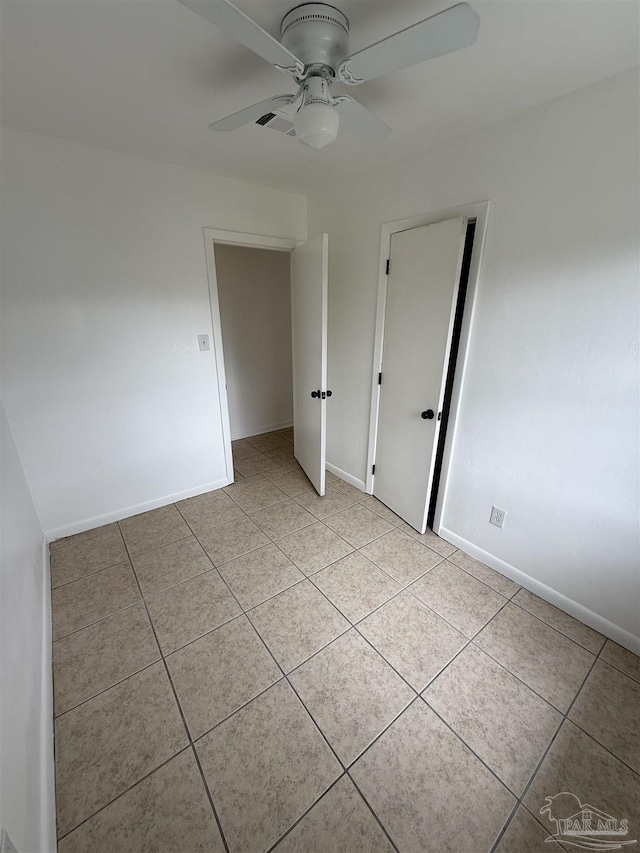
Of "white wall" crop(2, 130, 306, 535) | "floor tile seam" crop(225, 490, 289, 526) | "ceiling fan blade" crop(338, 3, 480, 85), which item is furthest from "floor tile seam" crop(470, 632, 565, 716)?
"white wall" crop(2, 130, 306, 535)

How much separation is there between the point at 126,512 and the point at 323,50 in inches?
107

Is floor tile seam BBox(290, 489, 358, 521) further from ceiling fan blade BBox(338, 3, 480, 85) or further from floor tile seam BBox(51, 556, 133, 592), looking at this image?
ceiling fan blade BBox(338, 3, 480, 85)

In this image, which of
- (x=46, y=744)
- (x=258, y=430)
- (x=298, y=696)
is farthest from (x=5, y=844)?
(x=258, y=430)

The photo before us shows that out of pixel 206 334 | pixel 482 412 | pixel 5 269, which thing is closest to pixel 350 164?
pixel 206 334

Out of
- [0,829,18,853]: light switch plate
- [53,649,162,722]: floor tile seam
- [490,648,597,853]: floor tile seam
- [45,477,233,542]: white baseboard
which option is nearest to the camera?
[0,829,18,853]: light switch plate

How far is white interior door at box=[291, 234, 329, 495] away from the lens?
7.56 ft

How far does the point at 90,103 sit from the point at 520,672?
312cm

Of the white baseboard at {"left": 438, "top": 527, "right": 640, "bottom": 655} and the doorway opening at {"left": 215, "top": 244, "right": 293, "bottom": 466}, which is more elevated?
the doorway opening at {"left": 215, "top": 244, "right": 293, "bottom": 466}

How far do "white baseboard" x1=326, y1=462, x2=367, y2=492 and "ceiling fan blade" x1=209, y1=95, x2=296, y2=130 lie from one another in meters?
2.39

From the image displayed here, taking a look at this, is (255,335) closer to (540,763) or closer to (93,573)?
(93,573)

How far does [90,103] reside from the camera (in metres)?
1.44

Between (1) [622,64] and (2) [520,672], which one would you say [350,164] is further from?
(2) [520,672]

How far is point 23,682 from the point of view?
1.09 m

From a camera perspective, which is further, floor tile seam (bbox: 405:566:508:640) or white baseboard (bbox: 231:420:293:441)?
white baseboard (bbox: 231:420:293:441)
